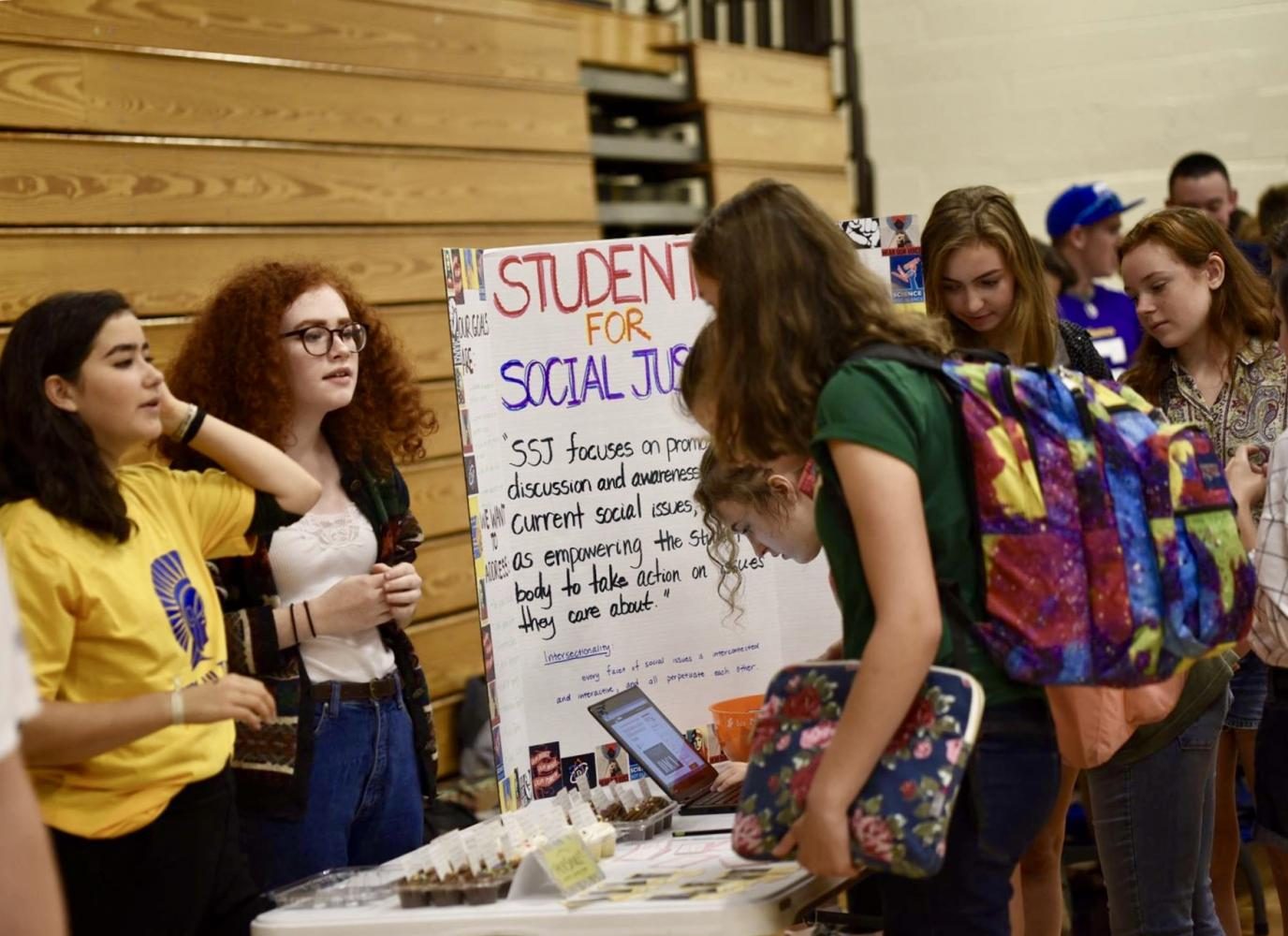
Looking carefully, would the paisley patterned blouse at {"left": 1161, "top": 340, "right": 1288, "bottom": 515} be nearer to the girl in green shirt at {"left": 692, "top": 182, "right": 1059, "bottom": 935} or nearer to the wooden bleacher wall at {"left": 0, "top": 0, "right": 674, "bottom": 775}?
the girl in green shirt at {"left": 692, "top": 182, "right": 1059, "bottom": 935}

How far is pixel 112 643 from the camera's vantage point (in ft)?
6.06

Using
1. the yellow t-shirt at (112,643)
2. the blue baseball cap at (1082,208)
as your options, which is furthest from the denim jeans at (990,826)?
the blue baseball cap at (1082,208)

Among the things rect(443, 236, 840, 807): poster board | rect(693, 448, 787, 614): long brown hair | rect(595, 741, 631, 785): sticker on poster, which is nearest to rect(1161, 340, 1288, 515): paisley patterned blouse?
rect(443, 236, 840, 807): poster board

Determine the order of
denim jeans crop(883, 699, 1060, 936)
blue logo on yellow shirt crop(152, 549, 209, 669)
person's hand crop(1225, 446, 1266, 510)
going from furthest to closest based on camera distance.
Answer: person's hand crop(1225, 446, 1266, 510), blue logo on yellow shirt crop(152, 549, 209, 669), denim jeans crop(883, 699, 1060, 936)

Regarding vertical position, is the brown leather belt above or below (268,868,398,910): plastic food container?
above

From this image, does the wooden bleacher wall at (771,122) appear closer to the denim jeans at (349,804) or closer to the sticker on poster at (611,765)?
the sticker on poster at (611,765)

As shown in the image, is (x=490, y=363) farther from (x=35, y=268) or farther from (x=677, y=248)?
(x=35, y=268)

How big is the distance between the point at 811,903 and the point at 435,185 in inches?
115

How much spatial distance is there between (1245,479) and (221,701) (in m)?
1.44

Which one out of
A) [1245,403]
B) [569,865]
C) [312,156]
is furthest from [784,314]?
[312,156]

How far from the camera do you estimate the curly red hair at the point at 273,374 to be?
2.41 m

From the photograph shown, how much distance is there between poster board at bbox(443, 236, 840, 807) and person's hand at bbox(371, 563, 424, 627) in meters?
0.18

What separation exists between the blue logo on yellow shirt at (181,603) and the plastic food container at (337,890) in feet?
1.01

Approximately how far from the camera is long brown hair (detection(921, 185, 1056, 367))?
99.7 inches
